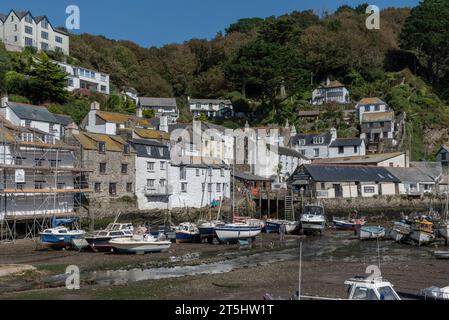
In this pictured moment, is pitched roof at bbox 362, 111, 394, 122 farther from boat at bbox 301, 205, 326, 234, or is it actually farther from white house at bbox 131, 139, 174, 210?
boat at bbox 301, 205, 326, 234

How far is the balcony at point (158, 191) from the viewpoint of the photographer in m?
57.9

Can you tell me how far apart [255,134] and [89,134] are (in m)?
36.6

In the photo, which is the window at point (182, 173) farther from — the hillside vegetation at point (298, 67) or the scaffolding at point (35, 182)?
the hillside vegetation at point (298, 67)

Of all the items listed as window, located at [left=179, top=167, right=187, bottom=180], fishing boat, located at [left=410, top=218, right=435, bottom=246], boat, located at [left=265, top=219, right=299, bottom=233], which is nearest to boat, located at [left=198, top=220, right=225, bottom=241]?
boat, located at [left=265, top=219, right=299, bottom=233]

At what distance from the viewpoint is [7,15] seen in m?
94.0

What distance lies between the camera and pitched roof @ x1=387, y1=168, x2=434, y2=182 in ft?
253

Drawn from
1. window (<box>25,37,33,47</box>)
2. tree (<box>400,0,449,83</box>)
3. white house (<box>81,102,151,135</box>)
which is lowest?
white house (<box>81,102,151,135</box>)

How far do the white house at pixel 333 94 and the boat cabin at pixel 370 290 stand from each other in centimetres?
9099

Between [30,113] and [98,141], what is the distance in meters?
10.6

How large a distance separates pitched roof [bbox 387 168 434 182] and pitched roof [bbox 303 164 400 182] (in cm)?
156

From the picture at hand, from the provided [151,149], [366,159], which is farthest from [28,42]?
[366,159]

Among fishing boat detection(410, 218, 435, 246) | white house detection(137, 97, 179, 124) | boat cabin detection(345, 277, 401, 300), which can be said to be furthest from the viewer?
white house detection(137, 97, 179, 124)

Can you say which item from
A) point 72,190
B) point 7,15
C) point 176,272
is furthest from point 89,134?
point 7,15

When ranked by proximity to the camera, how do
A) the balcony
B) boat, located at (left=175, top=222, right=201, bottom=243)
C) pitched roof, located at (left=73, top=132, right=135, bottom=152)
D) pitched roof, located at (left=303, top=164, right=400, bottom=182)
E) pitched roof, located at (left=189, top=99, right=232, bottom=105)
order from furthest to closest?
pitched roof, located at (left=189, top=99, right=232, bottom=105), pitched roof, located at (left=303, top=164, right=400, bottom=182), the balcony, pitched roof, located at (left=73, top=132, right=135, bottom=152), boat, located at (left=175, top=222, right=201, bottom=243)
